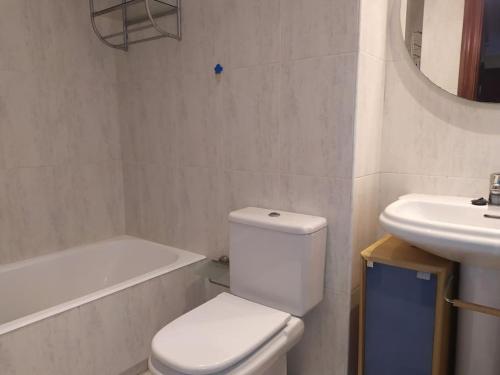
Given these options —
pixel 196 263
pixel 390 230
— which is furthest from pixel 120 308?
pixel 390 230

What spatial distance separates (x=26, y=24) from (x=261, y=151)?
1.35 meters

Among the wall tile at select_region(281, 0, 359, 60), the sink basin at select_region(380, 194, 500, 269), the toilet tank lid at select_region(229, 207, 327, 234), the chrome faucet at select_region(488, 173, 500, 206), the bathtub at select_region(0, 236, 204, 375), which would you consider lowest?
the bathtub at select_region(0, 236, 204, 375)

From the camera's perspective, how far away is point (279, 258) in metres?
1.48

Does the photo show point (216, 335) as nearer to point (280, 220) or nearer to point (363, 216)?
point (280, 220)

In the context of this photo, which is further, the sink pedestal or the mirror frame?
the mirror frame

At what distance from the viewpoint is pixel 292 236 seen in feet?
4.69

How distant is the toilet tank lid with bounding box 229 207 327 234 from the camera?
142 cm

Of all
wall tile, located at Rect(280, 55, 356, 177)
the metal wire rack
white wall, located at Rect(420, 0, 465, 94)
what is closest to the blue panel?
wall tile, located at Rect(280, 55, 356, 177)

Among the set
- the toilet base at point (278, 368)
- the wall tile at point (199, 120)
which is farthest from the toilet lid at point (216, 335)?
the wall tile at point (199, 120)

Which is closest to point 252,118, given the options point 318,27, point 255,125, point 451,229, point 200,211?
point 255,125

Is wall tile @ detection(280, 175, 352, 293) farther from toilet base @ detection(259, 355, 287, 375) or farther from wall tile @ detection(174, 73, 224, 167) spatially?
wall tile @ detection(174, 73, 224, 167)

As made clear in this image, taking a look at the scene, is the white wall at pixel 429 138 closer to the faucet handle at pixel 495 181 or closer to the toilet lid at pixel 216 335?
the faucet handle at pixel 495 181

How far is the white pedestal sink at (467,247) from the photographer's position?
992 millimetres

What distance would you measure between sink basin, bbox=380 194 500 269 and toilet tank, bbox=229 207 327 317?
1.11 feet
